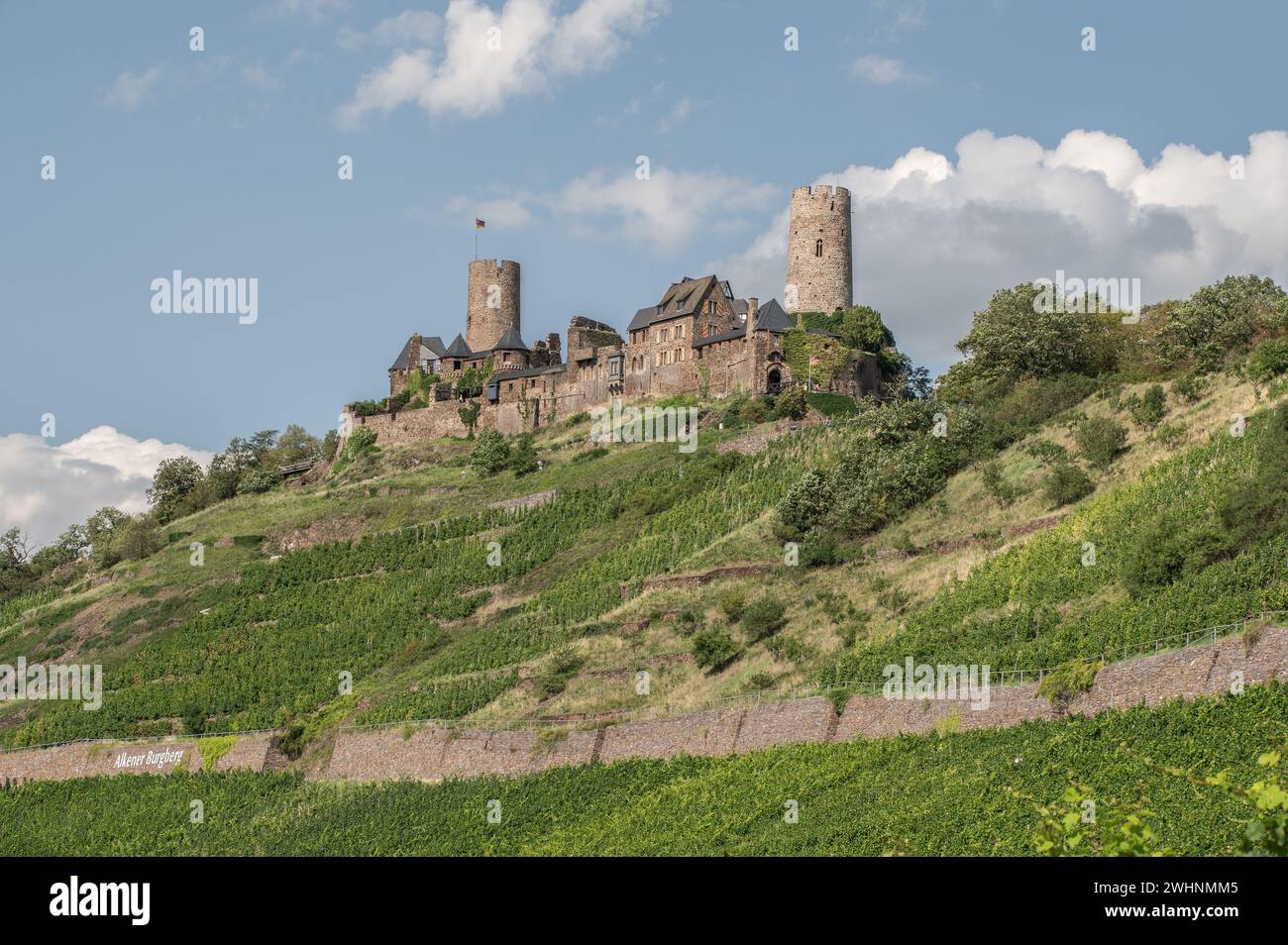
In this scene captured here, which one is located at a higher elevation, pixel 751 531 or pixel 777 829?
pixel 751 531

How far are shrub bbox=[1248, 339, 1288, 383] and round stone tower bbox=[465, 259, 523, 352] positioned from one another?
213 ft

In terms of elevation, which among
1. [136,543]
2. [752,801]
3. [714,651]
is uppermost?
[136,543]

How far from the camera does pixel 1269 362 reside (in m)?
55.5

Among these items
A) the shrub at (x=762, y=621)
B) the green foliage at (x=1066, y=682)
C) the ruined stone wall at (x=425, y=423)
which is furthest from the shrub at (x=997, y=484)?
the ruined stone wall at (x=425, y=423)

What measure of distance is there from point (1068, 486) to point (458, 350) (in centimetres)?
6375

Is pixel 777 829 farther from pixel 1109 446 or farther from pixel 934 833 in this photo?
A: pixel 1109 446

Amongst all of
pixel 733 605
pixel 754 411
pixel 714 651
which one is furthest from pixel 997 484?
pixel 754 411

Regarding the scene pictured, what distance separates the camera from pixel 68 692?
73.6 metres

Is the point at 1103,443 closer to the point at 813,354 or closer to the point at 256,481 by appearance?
the point at 813,354

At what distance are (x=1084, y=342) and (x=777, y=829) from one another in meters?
40.1

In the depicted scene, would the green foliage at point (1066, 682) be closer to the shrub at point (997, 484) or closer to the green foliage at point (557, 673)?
the shrub at point (997, 484)

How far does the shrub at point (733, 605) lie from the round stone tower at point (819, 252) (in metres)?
41.0

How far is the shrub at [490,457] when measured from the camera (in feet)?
299
